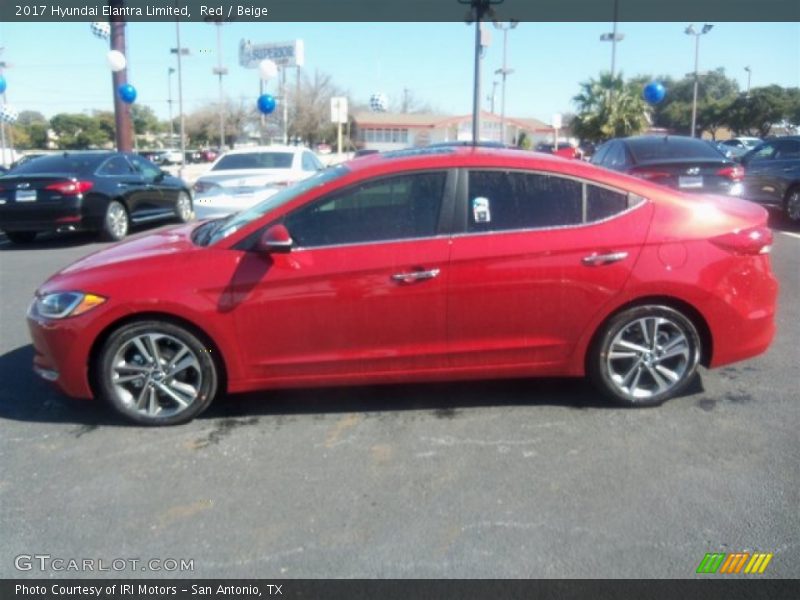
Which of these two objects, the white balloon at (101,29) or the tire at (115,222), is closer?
the tire at (115,222)

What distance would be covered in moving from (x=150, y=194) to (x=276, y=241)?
372 inches

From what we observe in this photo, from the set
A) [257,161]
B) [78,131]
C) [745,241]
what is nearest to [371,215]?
[745,241]

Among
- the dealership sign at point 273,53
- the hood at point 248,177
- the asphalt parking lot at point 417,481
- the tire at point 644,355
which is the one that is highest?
the dealership sign at point 273,53

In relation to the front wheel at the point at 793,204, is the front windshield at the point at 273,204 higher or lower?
higher

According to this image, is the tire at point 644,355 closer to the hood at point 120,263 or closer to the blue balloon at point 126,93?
the hood at point 120,263

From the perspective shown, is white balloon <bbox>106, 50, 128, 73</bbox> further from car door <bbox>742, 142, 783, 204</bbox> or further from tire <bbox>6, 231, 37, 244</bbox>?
car door <bbox>742, 142, 783, 204</bbox>

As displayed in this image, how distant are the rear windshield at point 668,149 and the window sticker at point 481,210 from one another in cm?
680

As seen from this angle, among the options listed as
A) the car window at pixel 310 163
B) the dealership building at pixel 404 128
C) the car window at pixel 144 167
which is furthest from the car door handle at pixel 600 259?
the dealership building at pixel 404 128

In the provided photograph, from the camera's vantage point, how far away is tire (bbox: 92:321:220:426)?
13.7 feet

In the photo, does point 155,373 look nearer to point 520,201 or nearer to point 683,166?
point 520,201

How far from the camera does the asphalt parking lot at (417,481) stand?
3.03 meters

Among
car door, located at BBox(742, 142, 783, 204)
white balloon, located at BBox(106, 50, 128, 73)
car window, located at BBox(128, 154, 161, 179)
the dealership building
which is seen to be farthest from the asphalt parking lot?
the dealership building

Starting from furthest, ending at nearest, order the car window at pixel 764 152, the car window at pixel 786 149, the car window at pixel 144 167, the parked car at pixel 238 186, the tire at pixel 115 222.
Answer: the car window at pixel 764 152 < the car window at pixel 786 149 < the car window at pixel 144 167 < the tire at pixel 115 222 < the parked car at pixel 238 186
